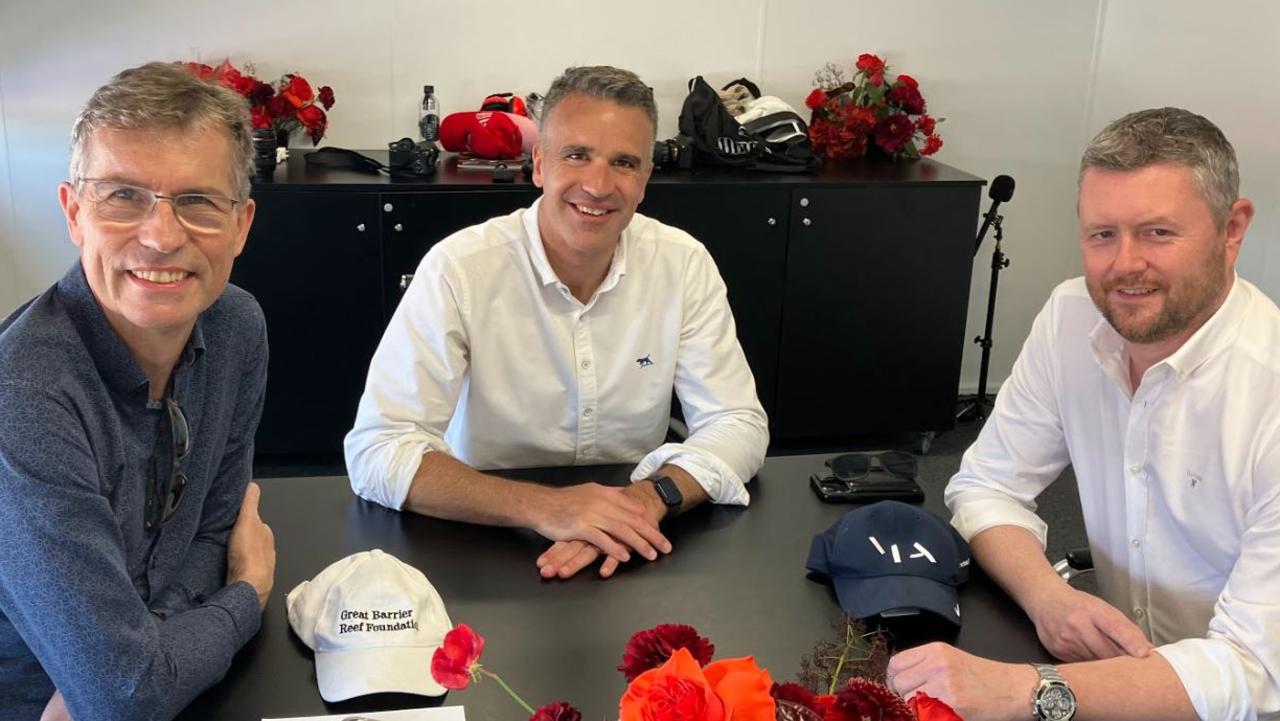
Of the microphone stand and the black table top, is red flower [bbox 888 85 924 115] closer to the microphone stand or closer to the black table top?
the microphone stand

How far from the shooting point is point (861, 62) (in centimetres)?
448

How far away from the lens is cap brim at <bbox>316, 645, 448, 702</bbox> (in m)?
1.42

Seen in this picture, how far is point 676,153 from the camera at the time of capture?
4.17m

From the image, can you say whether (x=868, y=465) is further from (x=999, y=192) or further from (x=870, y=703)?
(x=999, y=192)

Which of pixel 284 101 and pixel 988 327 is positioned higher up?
pixel 284 101

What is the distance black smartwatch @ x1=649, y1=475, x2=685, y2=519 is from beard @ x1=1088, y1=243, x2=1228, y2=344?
73 centimetres

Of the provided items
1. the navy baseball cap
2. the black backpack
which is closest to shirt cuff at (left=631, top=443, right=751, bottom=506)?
the navy baseball cap

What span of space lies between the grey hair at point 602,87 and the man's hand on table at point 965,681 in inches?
52.6

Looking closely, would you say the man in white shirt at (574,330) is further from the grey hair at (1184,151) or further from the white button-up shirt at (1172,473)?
the grey hair at (1184,151)

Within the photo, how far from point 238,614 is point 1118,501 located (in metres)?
1.36

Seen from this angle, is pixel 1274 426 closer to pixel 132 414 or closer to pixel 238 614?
pixel 238 614

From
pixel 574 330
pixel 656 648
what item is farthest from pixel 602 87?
pixel 656 648

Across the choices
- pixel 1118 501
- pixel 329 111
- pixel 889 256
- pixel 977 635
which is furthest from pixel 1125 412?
pixel 329 111

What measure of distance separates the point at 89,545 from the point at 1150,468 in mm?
1490
